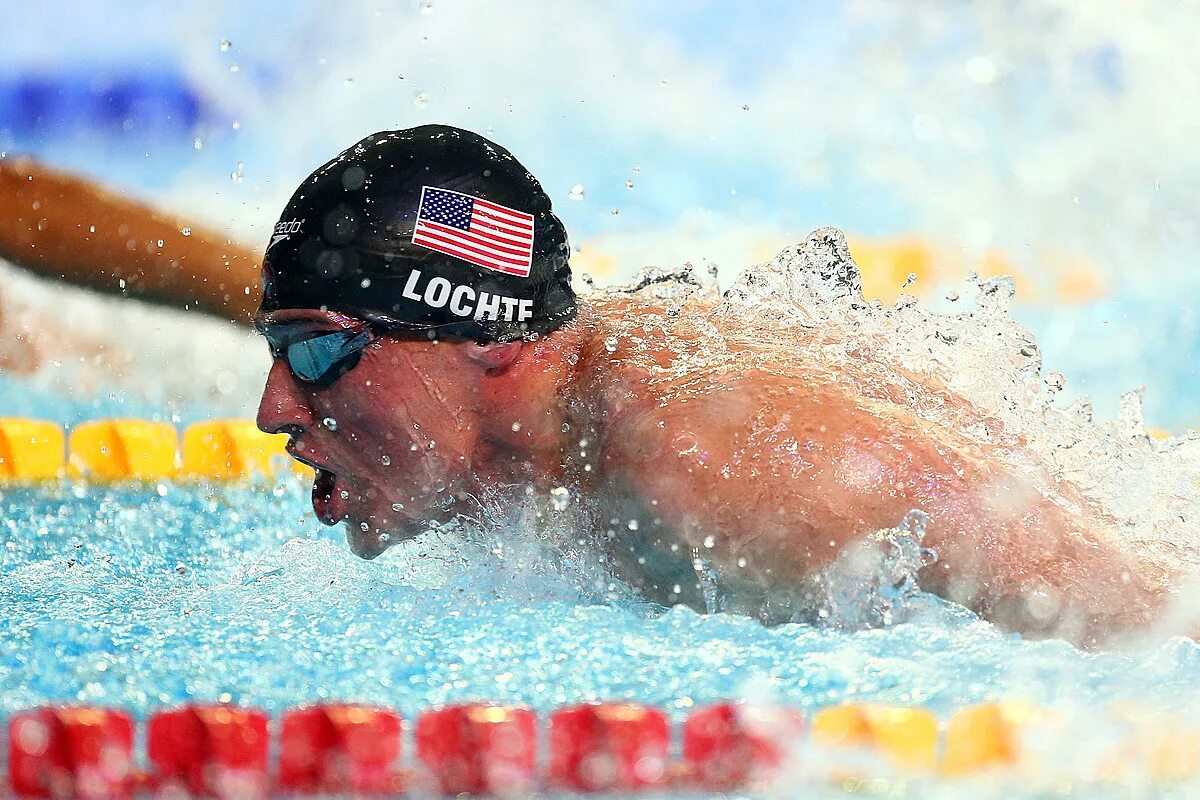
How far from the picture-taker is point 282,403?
196 cm

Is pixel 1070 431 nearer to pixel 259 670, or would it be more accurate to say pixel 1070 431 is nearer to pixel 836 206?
pixel 259 670

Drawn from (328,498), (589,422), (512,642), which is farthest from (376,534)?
(589,422)

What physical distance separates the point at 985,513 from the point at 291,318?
112 cm

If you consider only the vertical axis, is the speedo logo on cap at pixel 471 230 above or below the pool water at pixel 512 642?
above

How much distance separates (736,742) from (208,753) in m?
0.64

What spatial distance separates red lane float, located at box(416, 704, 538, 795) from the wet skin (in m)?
0.44

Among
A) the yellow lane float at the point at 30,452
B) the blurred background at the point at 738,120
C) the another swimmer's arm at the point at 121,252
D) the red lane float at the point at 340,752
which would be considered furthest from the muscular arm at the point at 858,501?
the blurred background at the point at 738,120

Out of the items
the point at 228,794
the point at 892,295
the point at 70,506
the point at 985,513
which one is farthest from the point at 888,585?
the point at 892,295

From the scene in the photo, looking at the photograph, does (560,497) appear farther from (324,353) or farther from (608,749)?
(608,749)

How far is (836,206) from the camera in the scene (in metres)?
7.09

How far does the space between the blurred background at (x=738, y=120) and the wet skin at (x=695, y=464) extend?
4.63 meters

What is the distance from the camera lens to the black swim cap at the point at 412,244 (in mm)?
1945

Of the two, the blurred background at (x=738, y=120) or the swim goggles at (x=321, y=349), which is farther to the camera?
the blurred background at (x=738, y=120)

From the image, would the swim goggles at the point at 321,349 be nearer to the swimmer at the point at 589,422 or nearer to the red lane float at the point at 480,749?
the swimmer at the point at 589,422
